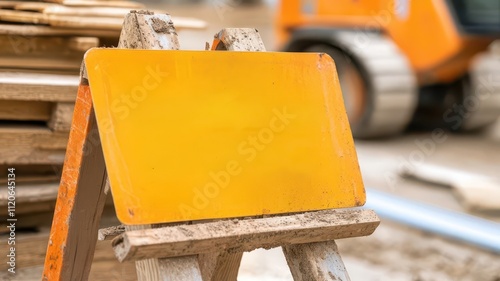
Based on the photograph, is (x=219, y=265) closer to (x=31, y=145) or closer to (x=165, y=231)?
(x=165, y=231)

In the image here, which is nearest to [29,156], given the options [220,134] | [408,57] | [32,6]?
[32,6]

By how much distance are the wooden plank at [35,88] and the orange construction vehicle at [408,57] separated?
4.98m

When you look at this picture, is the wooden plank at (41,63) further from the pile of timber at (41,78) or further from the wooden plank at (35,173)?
the wooden plank at (35,173)

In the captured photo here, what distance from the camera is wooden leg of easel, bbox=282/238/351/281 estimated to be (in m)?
1.90

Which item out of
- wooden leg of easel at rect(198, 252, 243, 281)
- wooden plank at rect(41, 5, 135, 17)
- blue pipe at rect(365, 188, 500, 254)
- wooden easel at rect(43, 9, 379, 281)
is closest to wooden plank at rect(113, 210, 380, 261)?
wooden easel at rect(43, 9, 379, 281)

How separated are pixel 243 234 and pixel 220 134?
11.1 inches

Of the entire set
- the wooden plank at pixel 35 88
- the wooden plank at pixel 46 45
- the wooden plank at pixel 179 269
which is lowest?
the wooden plank at pixel 35 88

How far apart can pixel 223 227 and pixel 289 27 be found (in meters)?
7.22

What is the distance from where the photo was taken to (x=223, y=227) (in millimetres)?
1766

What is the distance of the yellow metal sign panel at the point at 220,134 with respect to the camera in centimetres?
176

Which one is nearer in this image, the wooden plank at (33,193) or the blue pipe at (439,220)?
the wooden plank at (33,193)

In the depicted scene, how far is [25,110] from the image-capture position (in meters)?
2.78

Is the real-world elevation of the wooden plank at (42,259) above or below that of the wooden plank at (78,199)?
below

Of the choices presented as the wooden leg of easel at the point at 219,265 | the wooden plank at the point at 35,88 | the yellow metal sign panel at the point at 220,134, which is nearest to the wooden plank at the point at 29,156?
the wooden plank at the point at 35,88
